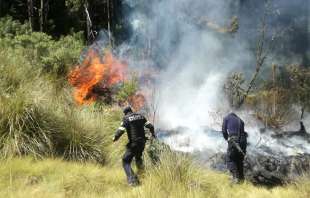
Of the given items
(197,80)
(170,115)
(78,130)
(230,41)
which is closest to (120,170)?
(78,130)

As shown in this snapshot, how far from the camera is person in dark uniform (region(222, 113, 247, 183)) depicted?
37.1ft

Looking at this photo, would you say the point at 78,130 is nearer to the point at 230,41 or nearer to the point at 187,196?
the point at 187,196

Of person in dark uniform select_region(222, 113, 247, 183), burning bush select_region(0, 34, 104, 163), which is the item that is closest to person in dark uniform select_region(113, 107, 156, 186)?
burning bush select_region(0, 34, 104, 163)

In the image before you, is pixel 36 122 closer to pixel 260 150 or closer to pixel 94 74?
pixel 260 150

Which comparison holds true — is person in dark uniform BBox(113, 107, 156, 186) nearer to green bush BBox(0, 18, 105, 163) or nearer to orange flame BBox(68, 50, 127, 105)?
green bush BBox(0, 18, 105, 163)

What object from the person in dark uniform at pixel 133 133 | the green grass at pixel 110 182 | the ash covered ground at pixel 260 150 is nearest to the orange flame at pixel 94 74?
the ash covered ground at pixel 260 150

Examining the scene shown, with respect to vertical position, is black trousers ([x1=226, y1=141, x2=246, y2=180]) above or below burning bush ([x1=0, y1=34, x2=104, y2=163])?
below

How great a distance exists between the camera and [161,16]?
106 ft

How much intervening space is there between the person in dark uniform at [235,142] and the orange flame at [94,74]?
7.19 metres

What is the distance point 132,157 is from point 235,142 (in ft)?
8.29

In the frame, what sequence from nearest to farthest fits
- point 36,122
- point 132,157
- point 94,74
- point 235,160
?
1. point 132,157
2. point 36,122
3. point 235,160
4. point 94,74

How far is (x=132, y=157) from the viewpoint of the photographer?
33.3 feet

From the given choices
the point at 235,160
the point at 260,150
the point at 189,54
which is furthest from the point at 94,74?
the point at 189,54

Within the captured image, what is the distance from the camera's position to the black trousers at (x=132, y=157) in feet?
31.8
